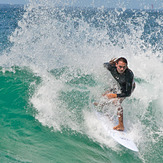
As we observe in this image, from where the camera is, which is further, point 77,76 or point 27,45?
point 27,45

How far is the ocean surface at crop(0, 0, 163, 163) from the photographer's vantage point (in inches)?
164

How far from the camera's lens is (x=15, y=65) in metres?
7.88

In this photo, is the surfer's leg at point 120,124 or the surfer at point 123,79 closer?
the surfer at point 123,79

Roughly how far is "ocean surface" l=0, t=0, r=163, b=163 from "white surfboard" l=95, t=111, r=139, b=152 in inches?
5.1

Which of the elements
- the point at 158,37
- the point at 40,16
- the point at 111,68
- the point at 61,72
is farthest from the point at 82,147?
the point at 158,37

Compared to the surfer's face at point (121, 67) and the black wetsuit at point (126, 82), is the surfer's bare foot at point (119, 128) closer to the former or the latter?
the black wetsuit at point (126, 82)

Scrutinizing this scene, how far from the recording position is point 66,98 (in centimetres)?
577

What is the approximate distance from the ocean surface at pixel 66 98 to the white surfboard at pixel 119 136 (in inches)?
5.1

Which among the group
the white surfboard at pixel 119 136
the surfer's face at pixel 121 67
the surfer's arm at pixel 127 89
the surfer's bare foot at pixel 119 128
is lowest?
the white surfboard at pixel 119 136

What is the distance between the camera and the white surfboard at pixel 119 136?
163 inches

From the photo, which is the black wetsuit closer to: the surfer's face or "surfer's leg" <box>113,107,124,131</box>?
the surfer's face

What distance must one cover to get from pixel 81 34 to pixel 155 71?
11.6ft

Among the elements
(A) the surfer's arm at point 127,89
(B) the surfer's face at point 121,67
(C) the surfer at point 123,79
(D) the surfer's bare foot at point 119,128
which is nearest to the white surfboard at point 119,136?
(D) the surfer's bare foot at point 119,128

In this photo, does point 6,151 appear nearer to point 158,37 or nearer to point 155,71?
point 155,71
